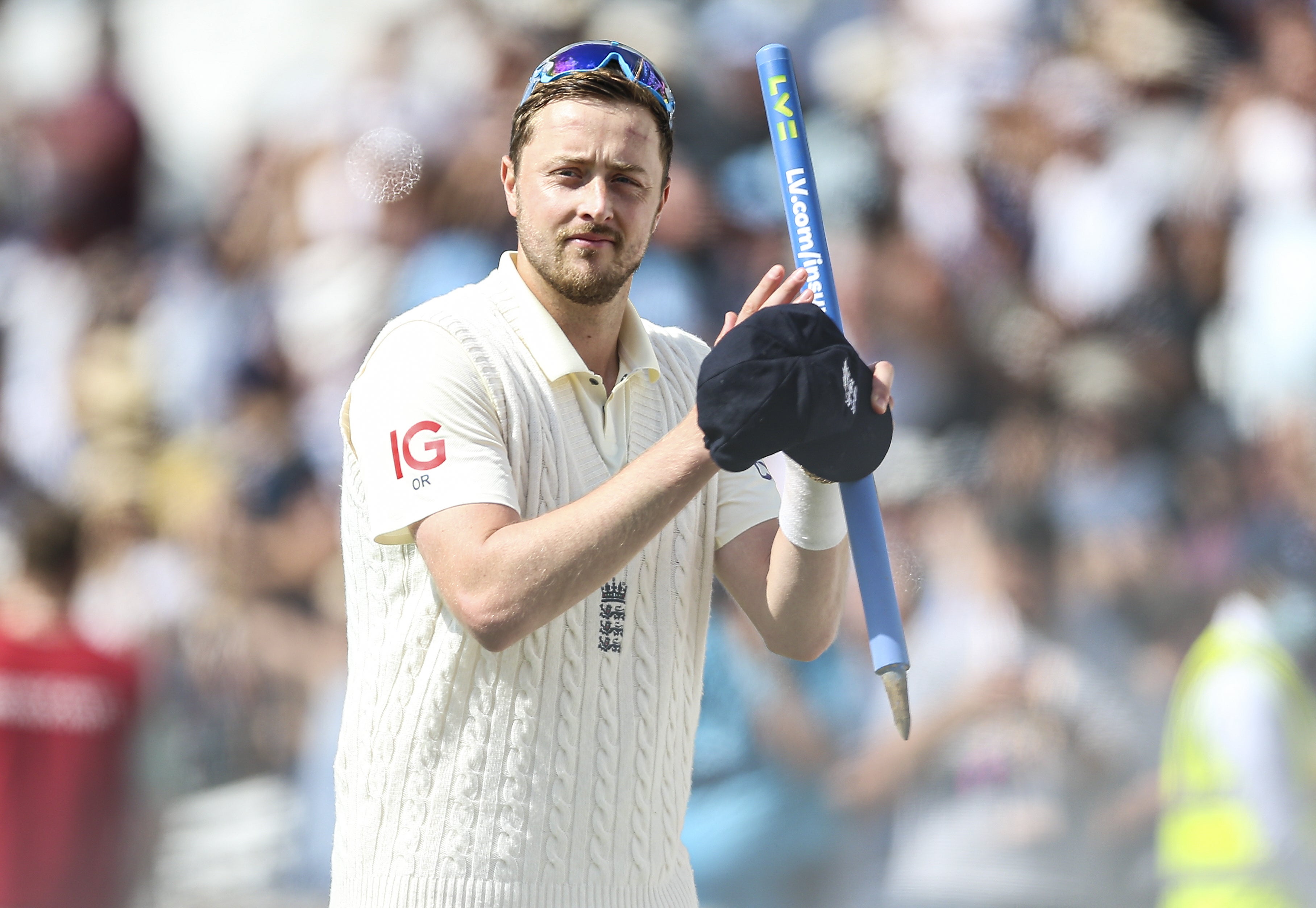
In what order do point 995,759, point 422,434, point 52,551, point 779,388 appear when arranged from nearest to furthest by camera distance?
point 779,388
point 422,434
point 995,759
point 52,551

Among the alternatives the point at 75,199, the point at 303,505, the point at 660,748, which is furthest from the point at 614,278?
the point at 75,199

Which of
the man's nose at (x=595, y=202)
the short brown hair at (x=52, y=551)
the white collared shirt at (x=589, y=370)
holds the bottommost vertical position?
the white collared shirt at (x=589, y=370)

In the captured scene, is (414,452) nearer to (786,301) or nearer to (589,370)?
(589,370)

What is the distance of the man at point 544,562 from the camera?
1479mm

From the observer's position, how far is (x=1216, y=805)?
358 cm

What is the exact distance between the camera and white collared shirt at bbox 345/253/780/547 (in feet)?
4.96

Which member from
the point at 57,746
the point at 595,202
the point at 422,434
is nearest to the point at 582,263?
the point at 595,202

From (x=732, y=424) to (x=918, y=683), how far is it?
267 cm

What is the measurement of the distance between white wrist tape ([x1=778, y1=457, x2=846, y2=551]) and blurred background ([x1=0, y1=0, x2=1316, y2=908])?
2.28m

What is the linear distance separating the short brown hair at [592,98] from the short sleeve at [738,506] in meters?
0.41

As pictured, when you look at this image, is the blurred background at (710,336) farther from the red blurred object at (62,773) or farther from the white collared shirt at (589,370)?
the white collared shirt at (589,370)

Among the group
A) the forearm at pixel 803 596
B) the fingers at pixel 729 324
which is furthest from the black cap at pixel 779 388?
the forearm at pixel 803 596

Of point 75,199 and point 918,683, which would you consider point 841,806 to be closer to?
point 918,683

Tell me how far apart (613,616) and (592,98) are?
62 cm
